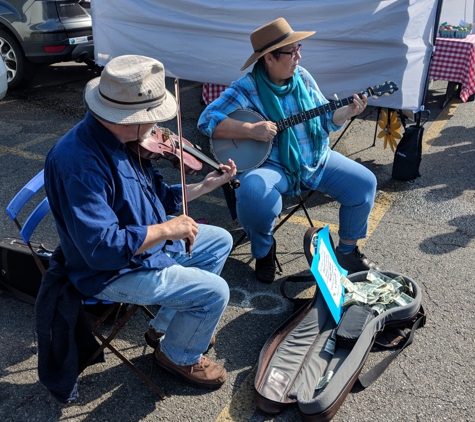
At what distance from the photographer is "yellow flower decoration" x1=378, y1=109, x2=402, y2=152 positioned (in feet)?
16.0

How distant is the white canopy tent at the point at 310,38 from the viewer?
4.38m

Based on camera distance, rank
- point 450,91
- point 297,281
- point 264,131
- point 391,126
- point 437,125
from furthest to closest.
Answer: point 450,91, point 437,125, point 391,126, point 264,131, point 297,281

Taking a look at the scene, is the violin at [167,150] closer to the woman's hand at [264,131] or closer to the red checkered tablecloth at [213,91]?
the woman's hand at [264,131]

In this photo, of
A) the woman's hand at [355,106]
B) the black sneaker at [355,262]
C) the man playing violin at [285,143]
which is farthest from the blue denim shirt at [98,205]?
the woman's hand at [355,106]

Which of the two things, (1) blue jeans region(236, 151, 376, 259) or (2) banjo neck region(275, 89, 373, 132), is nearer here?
(1) blue jeans region(236, 151, 376, 259)

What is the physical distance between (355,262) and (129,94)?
1861 mm

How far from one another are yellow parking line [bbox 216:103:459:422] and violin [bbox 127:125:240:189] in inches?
38.3

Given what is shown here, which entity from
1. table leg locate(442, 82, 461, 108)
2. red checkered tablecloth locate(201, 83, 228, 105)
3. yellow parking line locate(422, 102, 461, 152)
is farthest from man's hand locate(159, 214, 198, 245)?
table leg locate(442, 82, 461, 108)

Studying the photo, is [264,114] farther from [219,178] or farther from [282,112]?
[219,178]

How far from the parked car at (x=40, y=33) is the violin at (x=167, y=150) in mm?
4267

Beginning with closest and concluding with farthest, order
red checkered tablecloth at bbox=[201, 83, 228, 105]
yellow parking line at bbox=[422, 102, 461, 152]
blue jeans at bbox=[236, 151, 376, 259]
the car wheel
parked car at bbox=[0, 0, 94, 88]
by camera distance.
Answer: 1. blue jeans at bbox=[236, 151, 376, 259]
2. red checkered tablecloth at bbox=[201, 83, 228, 105]
3. yellow parking line at bbox=[422, 102, 461, 152]
4. parked car at bbox=[0, 0, 94, 88]
5. the car wheel

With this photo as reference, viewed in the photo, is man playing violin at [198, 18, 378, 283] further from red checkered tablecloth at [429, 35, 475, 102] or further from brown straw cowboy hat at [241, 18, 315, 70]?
red checkered tablecloth at [429, 35, 475, 102]

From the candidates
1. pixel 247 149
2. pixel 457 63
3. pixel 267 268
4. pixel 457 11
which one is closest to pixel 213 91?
pixel 247 149

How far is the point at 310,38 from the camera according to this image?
4.70 meters
